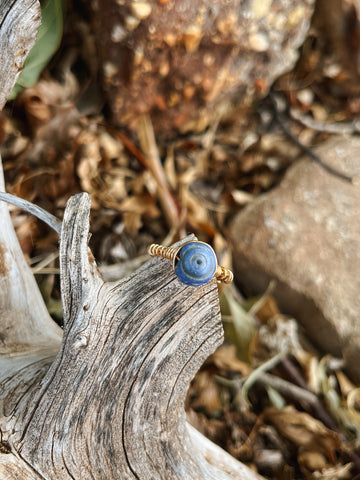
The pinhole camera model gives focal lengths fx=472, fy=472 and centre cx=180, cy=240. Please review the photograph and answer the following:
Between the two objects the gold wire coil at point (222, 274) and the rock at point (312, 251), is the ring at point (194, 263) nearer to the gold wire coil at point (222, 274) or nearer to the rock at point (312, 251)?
the gold wire coil at point (222, 274)

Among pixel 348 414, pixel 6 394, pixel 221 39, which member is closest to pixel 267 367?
pixel 348 414

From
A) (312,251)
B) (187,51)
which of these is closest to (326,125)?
(312,251)

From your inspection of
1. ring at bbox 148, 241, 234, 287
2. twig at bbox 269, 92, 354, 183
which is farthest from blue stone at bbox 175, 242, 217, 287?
twig at bbox 269, 92, 354, 183

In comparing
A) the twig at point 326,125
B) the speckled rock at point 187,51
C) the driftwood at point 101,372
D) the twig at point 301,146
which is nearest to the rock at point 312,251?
the twig at point 301,146

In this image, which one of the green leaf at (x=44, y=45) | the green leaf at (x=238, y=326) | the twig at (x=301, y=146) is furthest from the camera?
the twig at (x=301, y=146)

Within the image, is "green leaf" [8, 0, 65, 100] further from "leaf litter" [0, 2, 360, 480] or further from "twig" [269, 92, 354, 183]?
"twig" [269, 92, 354, 183]

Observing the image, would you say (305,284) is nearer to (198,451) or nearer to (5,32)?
(198,451)
